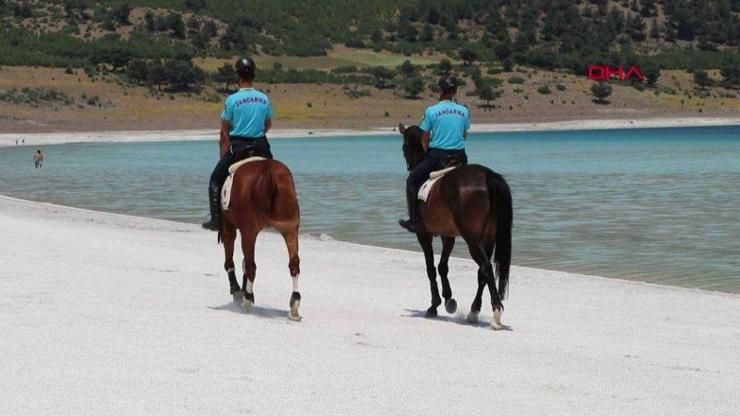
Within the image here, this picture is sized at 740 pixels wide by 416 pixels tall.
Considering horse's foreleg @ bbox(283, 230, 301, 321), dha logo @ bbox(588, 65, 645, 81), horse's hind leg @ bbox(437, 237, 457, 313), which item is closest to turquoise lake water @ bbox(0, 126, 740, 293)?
horse's hind leg @ bbox(437, 237, 457, 313)

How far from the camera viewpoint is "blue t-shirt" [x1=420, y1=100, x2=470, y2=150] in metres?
12.6

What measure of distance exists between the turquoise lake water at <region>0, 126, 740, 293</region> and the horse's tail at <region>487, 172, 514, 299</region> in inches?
228

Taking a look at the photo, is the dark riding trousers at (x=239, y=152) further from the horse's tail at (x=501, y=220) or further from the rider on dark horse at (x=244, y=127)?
the horse's tail at (x=501, y=220)

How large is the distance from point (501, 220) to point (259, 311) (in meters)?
2.49

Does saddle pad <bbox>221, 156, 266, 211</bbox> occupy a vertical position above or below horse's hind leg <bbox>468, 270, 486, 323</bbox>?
above

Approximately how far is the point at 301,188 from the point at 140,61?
78.6 metres

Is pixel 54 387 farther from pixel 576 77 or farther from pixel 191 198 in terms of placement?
pixel 576 77

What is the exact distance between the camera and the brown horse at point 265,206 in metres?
11.4

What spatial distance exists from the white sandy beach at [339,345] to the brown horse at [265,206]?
1.62 ft

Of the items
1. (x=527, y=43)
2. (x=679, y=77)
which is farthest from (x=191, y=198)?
(x=527, y=43)

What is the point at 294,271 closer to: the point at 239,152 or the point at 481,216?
the point at 239,152

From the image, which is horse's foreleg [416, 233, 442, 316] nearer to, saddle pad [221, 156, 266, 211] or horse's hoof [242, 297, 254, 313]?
horse's hoof [242, 297, 254, 313]

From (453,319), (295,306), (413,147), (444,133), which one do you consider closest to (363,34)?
(413,147)

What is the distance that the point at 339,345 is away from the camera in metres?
9.77
